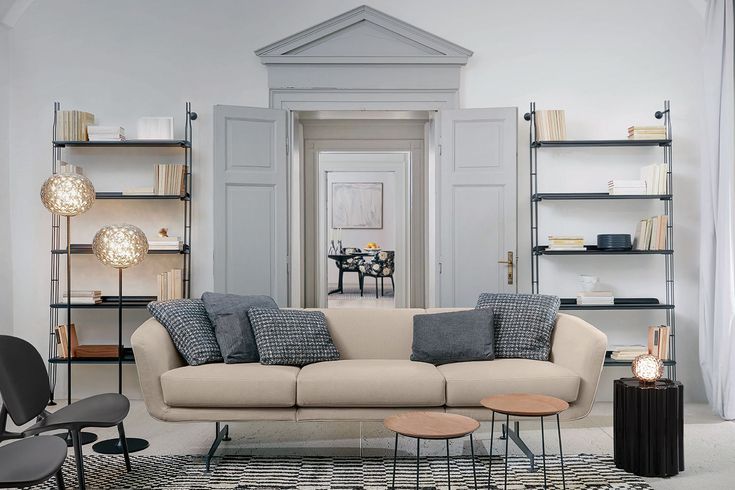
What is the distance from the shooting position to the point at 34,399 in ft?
11.2

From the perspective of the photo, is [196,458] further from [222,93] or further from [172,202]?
[222,93]

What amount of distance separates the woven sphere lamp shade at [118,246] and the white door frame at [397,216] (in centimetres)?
324

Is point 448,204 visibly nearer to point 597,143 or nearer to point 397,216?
point 597,143

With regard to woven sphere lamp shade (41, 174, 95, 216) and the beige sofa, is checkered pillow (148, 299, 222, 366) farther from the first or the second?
woven sphere lamp shade (41, 174, 95, 216)

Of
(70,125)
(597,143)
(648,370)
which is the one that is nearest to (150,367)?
(70,125)

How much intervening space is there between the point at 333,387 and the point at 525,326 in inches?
53.0

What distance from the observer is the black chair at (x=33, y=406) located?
3.25 metres

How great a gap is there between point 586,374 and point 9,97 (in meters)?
4.81

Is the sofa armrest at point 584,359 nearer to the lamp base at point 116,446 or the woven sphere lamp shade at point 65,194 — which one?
the lamp base at point 116,446

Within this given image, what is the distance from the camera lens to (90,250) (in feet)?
18.0

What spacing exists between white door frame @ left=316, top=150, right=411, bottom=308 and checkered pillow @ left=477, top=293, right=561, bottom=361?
2.98 meters

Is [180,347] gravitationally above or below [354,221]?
below

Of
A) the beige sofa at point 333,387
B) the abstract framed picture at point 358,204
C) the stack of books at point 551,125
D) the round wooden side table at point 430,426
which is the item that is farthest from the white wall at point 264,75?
the abstract framed picture at point 358,204

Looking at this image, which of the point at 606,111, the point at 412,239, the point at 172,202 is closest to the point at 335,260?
the point at 412,239
